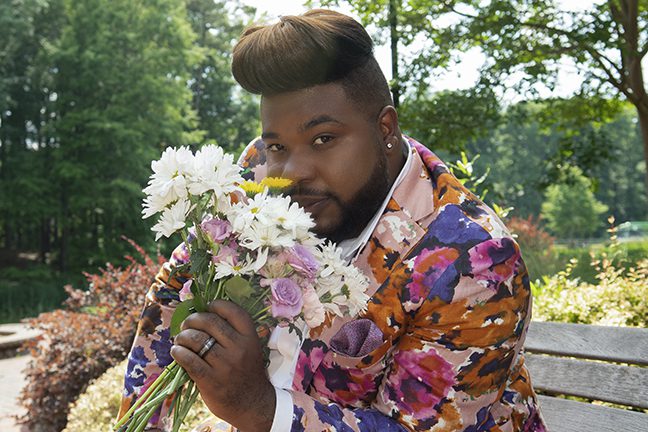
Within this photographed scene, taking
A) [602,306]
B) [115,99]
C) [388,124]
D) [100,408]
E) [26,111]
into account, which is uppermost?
[388,124]

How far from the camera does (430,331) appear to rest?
6.55 ft

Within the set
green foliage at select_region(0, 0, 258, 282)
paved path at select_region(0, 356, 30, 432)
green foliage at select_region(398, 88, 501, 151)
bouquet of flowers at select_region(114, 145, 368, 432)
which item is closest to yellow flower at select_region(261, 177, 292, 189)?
bouquet of flowers at select_region(114, 145, 368, 432)

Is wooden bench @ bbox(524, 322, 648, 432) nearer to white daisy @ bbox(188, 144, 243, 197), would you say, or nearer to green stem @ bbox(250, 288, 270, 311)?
green stem @ bbox(250, 288, 270, 311)

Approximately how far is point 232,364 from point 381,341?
0.51 m

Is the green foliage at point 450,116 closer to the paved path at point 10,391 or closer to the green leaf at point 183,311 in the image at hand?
the paved path at point 10,391

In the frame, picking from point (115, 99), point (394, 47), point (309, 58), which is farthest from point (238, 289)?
point (115, 99)

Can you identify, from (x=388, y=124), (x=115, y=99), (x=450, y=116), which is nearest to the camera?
(x=388, y=124)

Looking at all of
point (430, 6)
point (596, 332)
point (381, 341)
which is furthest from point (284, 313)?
point (430, 6)

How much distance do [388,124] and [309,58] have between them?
35 cm

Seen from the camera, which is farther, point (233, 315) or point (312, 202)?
point (312, 202)

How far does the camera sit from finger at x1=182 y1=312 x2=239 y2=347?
67.9 inches

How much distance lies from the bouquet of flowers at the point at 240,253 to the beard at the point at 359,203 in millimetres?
257

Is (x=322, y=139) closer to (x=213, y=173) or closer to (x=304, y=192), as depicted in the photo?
(x=304, y=192)

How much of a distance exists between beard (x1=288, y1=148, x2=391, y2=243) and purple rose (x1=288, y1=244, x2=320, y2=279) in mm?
304
